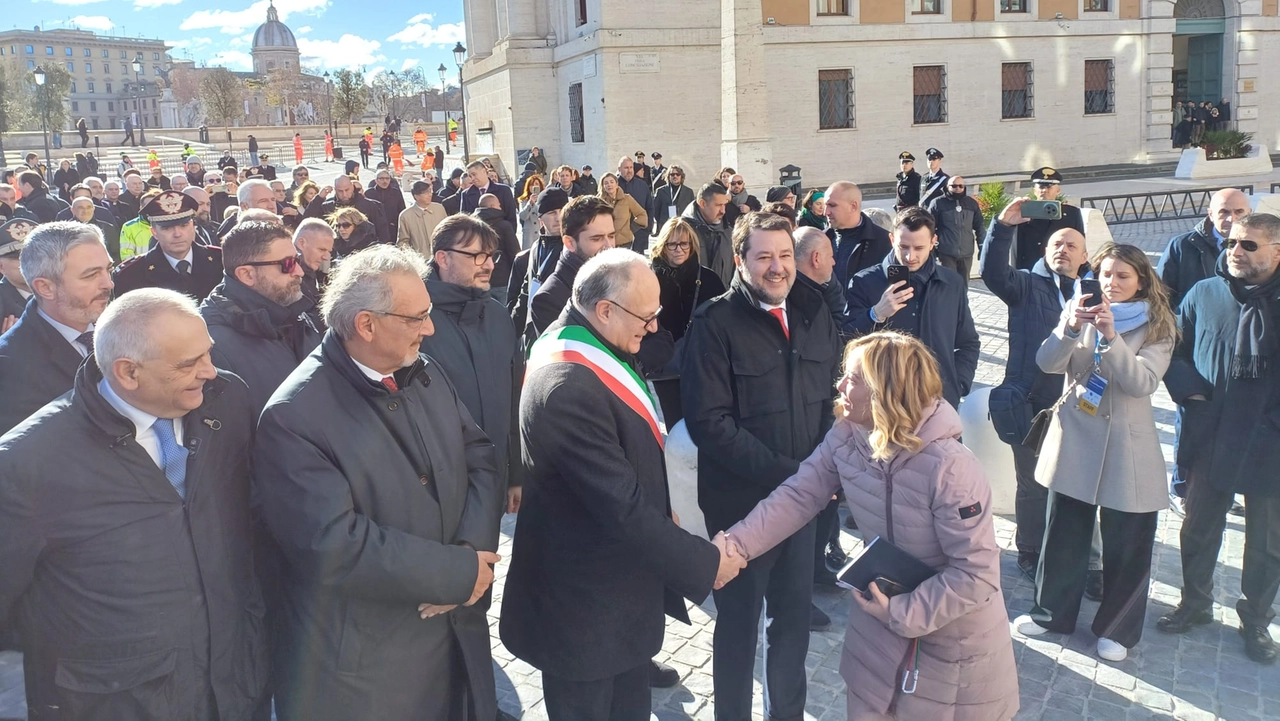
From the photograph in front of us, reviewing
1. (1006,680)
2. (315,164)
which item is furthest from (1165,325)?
(315,164)

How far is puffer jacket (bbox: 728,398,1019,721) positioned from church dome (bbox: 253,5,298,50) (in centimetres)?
13153

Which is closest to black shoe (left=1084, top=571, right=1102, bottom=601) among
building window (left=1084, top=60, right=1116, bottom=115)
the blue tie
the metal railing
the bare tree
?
the blue tie

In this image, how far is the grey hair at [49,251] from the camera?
3721mm

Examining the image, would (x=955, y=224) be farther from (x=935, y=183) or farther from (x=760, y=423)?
(x=760, y=423)

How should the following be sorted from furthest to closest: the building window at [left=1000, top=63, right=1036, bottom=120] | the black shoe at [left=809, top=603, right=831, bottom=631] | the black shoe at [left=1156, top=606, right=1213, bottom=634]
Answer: the building window at [left=1000, top=63, right=1036, bottom=120]
the black shoe at [left=809, top=603, right=831, bottom=631]
the black shoe at [left=1156, top=606, right=1213, bottom=634]

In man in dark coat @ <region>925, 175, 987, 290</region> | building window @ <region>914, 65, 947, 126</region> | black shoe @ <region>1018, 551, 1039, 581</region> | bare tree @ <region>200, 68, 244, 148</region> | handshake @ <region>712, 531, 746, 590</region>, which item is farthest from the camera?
bare tree @ <region>200, 68, 244, 148</region>

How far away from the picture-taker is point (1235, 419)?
13.9 feet

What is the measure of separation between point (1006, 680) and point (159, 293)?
2731 mm

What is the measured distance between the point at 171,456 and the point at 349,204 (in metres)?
8.88

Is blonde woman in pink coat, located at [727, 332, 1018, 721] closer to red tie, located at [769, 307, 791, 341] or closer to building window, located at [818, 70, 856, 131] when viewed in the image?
red tie, located at [769, 307, 791, 341]

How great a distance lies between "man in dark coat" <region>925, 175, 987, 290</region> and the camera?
32.7 feet

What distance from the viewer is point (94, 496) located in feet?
8.05

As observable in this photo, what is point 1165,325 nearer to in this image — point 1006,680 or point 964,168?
point 1006,680

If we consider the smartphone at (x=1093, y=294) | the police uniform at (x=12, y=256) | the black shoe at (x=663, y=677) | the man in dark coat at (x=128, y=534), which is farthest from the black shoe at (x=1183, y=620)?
the police uniform at (x=12, y=256)
